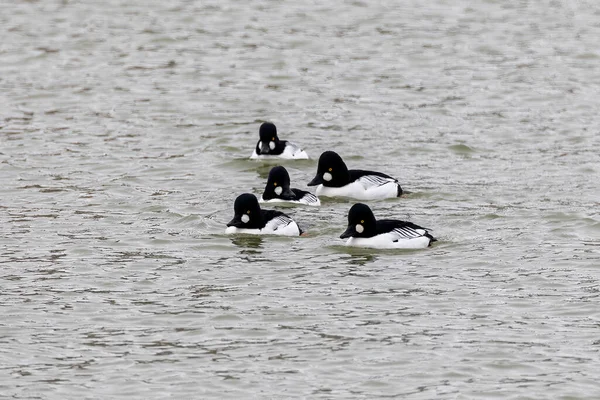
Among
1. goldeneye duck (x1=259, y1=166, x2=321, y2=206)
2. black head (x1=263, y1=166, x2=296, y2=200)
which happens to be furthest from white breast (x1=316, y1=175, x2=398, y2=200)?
black head (x1=263, y1=166, x2=296, y2=200)

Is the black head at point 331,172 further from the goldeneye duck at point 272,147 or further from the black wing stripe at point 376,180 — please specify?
the goldeneye duck at point 272,147

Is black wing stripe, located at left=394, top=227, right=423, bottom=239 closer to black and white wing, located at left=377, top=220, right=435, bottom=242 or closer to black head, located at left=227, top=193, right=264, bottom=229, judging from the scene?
black and white wing, located at left=377, top=220, right=435, bottom=242

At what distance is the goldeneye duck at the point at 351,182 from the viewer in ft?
65.8

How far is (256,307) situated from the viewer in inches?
557

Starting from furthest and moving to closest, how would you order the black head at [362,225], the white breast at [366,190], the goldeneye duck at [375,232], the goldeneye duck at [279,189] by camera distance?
the white breast at [366,190], the goldeneye duck at [279,189], the black head at [362,225], the goldeneye duck at [375,232]


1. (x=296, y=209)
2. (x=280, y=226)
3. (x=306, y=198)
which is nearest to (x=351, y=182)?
(x=306, y=198)

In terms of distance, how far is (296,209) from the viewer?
19.5m

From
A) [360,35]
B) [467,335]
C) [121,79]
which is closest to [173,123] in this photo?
[121,79]

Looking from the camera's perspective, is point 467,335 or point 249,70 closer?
point 467,335

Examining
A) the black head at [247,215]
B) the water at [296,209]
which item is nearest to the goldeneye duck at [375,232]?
the water at [296,209]

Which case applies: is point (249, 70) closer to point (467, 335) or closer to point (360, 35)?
point (360, 35)

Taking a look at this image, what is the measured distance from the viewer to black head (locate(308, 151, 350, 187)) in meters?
20.3

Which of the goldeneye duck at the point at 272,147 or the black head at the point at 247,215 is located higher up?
the goldeneye duck at the point at 272,147

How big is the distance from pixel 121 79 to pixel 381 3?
9499 mm
